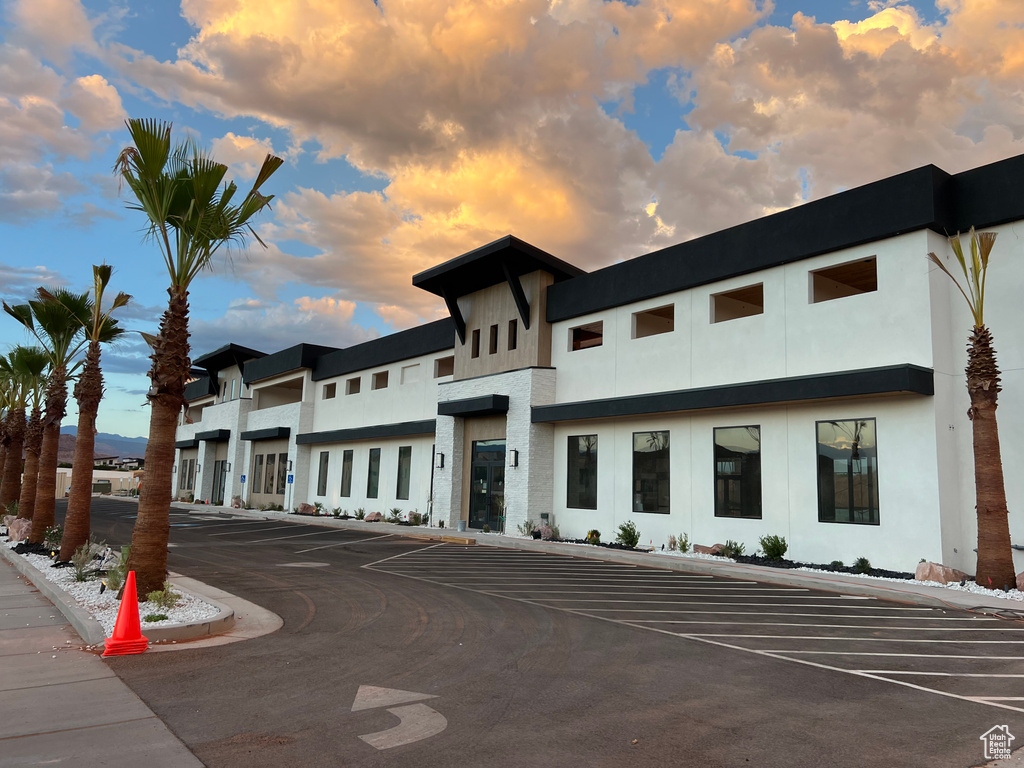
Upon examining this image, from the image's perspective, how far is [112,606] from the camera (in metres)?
9.88

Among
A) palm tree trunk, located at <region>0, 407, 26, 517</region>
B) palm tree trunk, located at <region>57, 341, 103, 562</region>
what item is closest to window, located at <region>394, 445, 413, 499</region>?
palm tree trunk, located at <region>0, 407, 26, 517</region>

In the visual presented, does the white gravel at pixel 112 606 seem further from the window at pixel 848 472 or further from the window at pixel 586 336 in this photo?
the window at pixel 586 336

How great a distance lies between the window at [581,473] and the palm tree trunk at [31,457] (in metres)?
15.8

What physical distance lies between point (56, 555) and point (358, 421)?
2056 cm

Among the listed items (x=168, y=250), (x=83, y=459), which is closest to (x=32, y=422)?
(x=83, y=459)

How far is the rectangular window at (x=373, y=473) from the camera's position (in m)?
33.4

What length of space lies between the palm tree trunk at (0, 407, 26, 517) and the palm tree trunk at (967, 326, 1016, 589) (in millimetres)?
25899

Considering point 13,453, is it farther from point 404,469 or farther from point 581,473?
point 581,473

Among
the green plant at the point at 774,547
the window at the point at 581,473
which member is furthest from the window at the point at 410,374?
the green plant at the point at 774,547

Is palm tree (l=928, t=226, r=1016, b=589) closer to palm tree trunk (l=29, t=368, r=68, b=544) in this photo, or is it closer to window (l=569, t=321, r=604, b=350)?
window (l=569, t=321, r=604, b=350)

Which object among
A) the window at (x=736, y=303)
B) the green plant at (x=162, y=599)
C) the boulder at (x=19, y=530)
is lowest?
the green plant at (x=162, y=599)

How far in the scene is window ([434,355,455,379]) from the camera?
30844 millimetres

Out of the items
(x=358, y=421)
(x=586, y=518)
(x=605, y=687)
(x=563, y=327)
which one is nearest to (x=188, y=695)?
(x=605, y=687)

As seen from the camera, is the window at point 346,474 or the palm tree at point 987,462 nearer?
the palm tree at point 987,462
